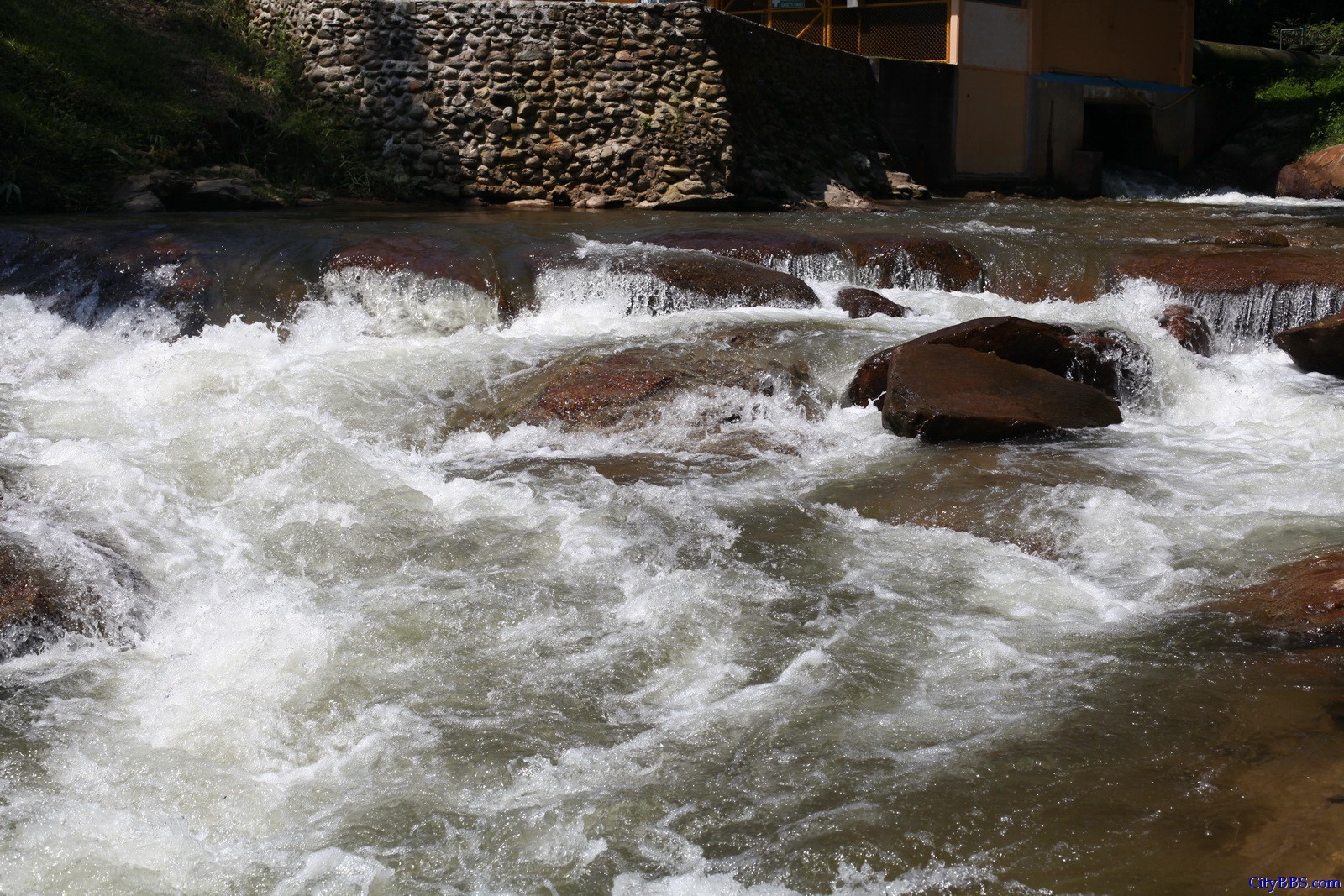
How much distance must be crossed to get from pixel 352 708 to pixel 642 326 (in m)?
5.14

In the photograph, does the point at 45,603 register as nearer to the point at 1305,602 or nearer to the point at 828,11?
the point at 1305,602

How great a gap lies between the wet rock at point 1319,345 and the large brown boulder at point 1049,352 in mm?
1228

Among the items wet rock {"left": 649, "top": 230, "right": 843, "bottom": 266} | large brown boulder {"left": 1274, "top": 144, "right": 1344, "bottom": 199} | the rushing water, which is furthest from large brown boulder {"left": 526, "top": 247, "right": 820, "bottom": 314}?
large brown boulder {"left": 1274, "top": 144, "right": 1344, "bottom": 199}

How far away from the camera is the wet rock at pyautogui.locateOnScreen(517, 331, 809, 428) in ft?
24.1

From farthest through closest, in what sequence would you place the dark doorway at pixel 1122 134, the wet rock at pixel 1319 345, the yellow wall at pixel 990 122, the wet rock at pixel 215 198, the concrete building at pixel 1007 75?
the dark doorway at pixel 1122 134
the yellow wall at pixel 990 122
the concrete building at pixel 1007 75
the wet rock at pixel 215 198
the wet rock at pixel 1319 345

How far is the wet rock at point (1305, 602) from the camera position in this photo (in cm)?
430

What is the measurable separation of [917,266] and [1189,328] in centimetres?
231

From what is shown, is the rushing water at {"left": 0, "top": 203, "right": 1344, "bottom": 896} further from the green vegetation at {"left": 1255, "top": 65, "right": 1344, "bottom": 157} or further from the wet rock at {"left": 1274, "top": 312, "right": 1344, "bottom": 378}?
→ the green vegetation at {"left": 1255, "top": 65, "right": 1344, "bottom": 157}

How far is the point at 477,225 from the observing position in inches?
458

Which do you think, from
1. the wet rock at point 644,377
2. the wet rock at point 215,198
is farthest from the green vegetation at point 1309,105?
the wet rock at point 215,198

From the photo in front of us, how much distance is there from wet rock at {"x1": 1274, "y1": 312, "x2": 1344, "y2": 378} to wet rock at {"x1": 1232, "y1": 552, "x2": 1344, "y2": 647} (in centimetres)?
394

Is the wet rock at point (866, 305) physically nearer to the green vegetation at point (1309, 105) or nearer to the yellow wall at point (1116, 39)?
the yellow wall at point (1116, 39)

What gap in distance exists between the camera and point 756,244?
1053 cm

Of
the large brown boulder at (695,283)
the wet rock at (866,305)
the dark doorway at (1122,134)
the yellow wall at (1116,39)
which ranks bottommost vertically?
the wet rock at (866,305)
